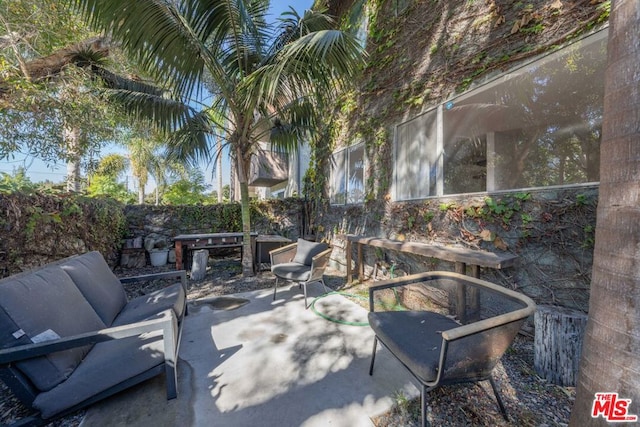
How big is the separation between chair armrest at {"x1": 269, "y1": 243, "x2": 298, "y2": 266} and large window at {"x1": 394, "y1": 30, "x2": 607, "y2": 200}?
85.0 inches

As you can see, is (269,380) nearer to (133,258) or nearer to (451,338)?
(451,338)

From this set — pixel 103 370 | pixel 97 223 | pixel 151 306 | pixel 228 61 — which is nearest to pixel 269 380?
pixel 103 370

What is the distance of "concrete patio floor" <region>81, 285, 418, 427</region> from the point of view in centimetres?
169

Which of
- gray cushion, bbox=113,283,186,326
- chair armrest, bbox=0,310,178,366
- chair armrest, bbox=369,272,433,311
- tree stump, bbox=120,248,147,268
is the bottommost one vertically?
tree stump, bbox=120,248,147,268

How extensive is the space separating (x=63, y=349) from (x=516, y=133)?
4918 millimetres

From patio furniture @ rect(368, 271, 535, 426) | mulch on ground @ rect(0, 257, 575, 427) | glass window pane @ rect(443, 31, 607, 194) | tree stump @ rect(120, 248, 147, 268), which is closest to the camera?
patio furniture @ rect(368, 271, 535, 426)

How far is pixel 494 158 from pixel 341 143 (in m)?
3.39

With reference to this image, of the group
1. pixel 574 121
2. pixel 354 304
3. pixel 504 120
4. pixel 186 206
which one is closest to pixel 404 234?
pixel 354 304

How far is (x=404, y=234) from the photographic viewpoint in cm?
413

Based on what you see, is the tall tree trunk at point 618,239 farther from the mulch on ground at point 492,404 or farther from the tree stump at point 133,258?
the tree stump at point 133,258

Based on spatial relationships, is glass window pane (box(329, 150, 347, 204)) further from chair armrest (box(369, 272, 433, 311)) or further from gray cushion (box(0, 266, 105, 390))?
gray cushion (box(0, 266, 105, 390))

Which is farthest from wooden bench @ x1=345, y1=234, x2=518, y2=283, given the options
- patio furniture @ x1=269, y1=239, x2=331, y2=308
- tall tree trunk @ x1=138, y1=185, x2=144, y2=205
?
tall tree trunk @ x1=138, y1=185, x2=144, y2=205

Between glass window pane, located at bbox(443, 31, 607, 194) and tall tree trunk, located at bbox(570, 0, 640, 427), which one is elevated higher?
glass window pane, located at bbox(443, 31, 607, 194)

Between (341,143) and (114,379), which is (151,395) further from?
(341,143)
